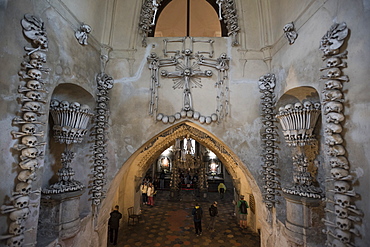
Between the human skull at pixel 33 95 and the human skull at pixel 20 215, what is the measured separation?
1.13m

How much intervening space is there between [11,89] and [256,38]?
3.85 m

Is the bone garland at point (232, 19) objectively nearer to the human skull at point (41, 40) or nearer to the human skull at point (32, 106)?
the human skull at point (41, 40)

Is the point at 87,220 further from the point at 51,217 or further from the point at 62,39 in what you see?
the point at 62,39

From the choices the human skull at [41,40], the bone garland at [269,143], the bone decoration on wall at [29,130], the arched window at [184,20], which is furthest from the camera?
the arched window at [184,20]

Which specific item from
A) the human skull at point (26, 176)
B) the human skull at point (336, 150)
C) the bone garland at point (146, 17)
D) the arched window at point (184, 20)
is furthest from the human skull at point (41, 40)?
the arched window at point (184, 20)

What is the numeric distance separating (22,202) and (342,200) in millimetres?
3106

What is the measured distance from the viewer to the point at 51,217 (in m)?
2.84

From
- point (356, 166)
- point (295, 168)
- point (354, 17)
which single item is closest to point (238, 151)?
point (295, 168)

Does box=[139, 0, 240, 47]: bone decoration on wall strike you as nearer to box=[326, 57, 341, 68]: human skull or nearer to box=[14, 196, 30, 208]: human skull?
box=[326, 57, 341, 68]: human skull

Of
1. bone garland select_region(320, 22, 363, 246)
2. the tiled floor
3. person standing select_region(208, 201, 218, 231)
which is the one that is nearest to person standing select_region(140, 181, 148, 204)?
the tiled floor

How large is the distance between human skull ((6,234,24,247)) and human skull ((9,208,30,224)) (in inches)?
5.7

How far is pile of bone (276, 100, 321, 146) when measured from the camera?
109 inches

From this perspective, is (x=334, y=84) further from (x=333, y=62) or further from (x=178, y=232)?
(x=178, y=232)

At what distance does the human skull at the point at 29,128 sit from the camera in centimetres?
223
